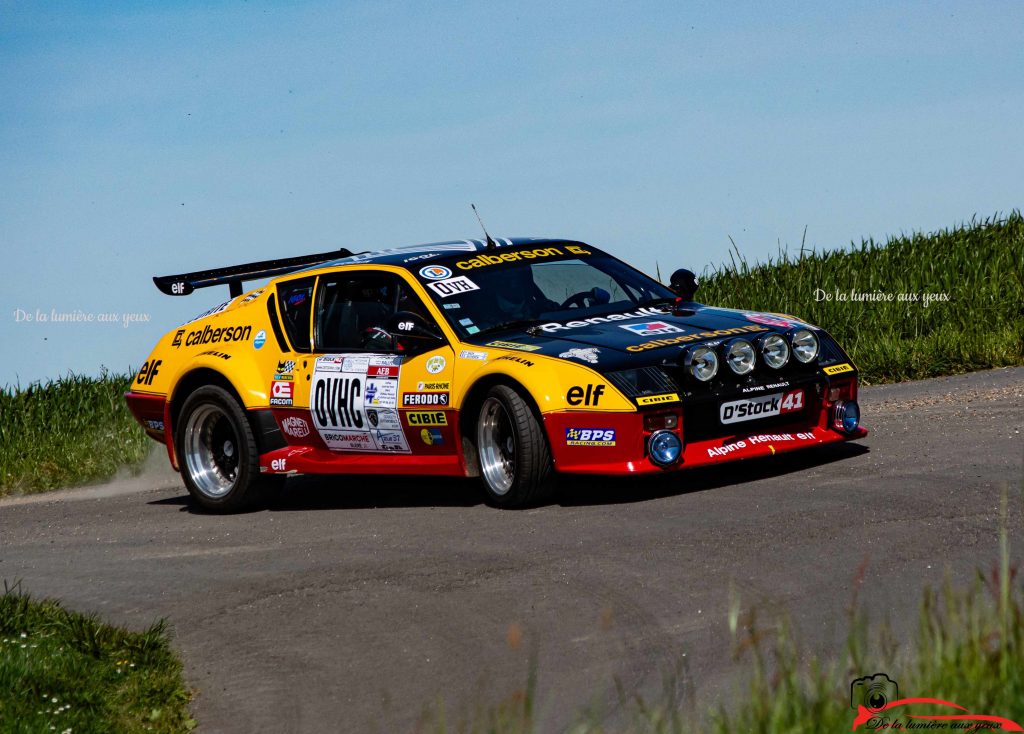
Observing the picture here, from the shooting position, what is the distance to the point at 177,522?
30.6 feet

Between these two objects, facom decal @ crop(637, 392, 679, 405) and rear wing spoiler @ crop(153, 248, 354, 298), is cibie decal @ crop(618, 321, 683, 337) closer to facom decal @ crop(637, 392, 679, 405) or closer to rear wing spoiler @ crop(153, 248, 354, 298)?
facom decal @ crop(637, 392, 679, 405)

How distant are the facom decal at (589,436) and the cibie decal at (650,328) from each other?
781 millimetres

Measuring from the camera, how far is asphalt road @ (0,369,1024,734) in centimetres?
509

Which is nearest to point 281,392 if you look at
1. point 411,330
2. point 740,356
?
point 411,330

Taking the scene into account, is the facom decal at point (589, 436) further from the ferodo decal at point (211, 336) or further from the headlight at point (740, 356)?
the ferodo decal at point (211, 336)

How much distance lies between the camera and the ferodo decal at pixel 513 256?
29.2 feet

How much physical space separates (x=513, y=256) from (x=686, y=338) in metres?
1.64

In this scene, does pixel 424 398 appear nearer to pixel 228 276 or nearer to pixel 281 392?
pixel 281 392

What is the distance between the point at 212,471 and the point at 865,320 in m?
8.32

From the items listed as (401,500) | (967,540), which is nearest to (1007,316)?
(401,500)

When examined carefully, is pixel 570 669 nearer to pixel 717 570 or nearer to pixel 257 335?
pixel 717 570

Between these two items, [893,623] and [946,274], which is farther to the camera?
[946,274]

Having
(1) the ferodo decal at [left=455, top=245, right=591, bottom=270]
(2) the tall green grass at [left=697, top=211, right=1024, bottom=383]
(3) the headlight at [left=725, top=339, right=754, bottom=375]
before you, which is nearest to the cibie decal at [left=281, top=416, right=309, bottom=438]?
(1) the ferodo decal at [left=455, top=245, right=591, bottom=270]

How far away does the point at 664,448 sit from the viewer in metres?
7.37
